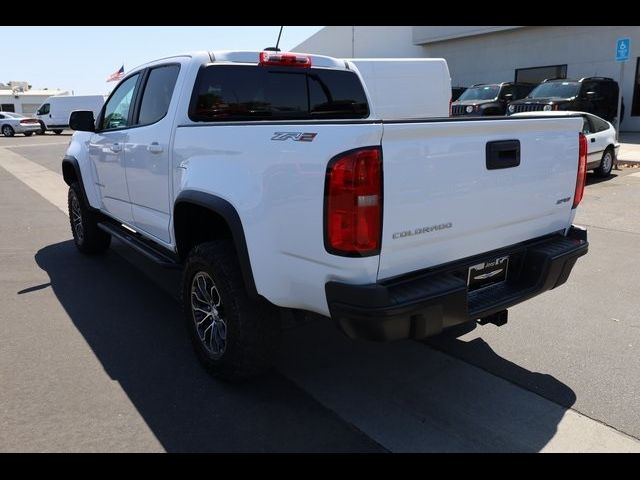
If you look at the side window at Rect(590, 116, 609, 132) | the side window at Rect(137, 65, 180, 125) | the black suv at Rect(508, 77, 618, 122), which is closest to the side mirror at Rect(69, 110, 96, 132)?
the side window at Rect(137, 65, 180, 125)

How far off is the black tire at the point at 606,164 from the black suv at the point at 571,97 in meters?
3.81

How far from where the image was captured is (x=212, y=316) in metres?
3.51

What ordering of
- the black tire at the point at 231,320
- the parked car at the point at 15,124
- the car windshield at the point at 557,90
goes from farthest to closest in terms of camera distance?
1. the parked car at the point at 15,124
2. the car windshield at the point at 557,90
3. the black tire at the point at 231,320

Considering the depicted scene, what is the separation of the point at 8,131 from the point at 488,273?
3766 cm

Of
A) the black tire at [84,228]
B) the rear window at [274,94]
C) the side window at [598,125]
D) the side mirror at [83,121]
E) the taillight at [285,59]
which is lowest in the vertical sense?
the black tire at [84,228]

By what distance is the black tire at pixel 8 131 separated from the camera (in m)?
34.2

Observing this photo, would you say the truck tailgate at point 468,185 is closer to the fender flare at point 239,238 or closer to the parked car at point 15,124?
the fender flare at point 239,238

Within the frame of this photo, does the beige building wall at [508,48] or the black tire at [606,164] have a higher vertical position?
the beige building wall at [508,48]

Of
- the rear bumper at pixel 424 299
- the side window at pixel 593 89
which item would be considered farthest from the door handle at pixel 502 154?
the side window at pixel 593 89

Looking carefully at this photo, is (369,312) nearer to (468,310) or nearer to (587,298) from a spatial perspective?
(468,310)

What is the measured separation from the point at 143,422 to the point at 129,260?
3453 mm

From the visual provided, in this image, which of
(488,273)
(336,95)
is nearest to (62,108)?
(336,95)

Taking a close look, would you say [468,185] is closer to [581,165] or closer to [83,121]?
[581,165]

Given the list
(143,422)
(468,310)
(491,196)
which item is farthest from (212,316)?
(491,196)
